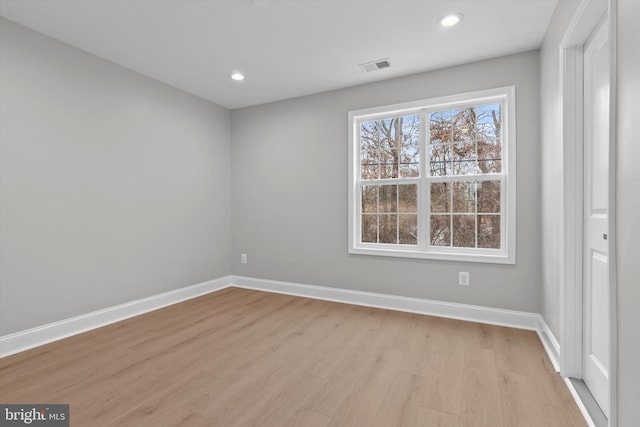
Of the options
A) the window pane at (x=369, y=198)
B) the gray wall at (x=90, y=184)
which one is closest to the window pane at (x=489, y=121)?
the window pane at (x=369, y=198)

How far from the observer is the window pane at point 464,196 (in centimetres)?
304

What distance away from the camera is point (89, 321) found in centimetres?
276

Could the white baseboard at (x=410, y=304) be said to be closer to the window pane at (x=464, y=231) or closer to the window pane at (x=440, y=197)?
the window pane at (x=464, y=231)

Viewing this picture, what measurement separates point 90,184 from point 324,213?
2434 mm

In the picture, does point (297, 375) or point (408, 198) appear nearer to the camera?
point (297, 375)

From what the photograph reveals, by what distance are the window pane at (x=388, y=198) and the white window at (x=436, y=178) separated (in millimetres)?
12

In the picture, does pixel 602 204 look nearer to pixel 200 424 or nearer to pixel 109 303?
pixel 200 424

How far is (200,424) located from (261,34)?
2.81 metres

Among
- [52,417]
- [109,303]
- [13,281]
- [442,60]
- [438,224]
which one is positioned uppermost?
[442,60]

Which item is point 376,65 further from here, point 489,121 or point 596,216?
point 596,216

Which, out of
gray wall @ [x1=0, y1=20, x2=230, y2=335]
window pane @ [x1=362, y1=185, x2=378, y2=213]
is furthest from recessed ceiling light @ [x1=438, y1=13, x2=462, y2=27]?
gray wall @ [x1=0, y1=20, x2=230, y2=335]

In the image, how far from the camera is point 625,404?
3.60 feet

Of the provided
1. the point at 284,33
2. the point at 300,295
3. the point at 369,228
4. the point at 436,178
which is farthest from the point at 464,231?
the point at 284,33

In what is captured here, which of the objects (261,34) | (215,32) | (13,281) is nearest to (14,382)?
(13,281)
